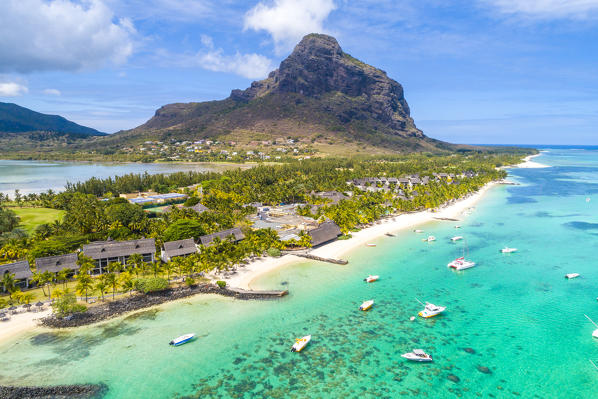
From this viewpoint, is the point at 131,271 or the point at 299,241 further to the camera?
the point at 299,241

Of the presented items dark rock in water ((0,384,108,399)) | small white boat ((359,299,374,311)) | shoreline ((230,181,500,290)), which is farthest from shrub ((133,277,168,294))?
small white boat ((359,299,374,311))

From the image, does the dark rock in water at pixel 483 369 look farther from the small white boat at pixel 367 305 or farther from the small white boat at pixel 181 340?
the small white boat at pixel 181 340

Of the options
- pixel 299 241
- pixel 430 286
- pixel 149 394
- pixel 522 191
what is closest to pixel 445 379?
pixel 430 286

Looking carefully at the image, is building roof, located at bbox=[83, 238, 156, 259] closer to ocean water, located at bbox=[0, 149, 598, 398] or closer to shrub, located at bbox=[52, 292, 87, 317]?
shrub, located at bbox=[52, 292, 87, 317]

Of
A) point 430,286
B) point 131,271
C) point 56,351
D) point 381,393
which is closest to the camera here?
point 381,393

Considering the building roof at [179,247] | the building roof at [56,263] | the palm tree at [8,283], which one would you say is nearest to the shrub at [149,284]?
the building roof at [179,247]

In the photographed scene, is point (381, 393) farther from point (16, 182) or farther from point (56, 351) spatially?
point (16, 182)
